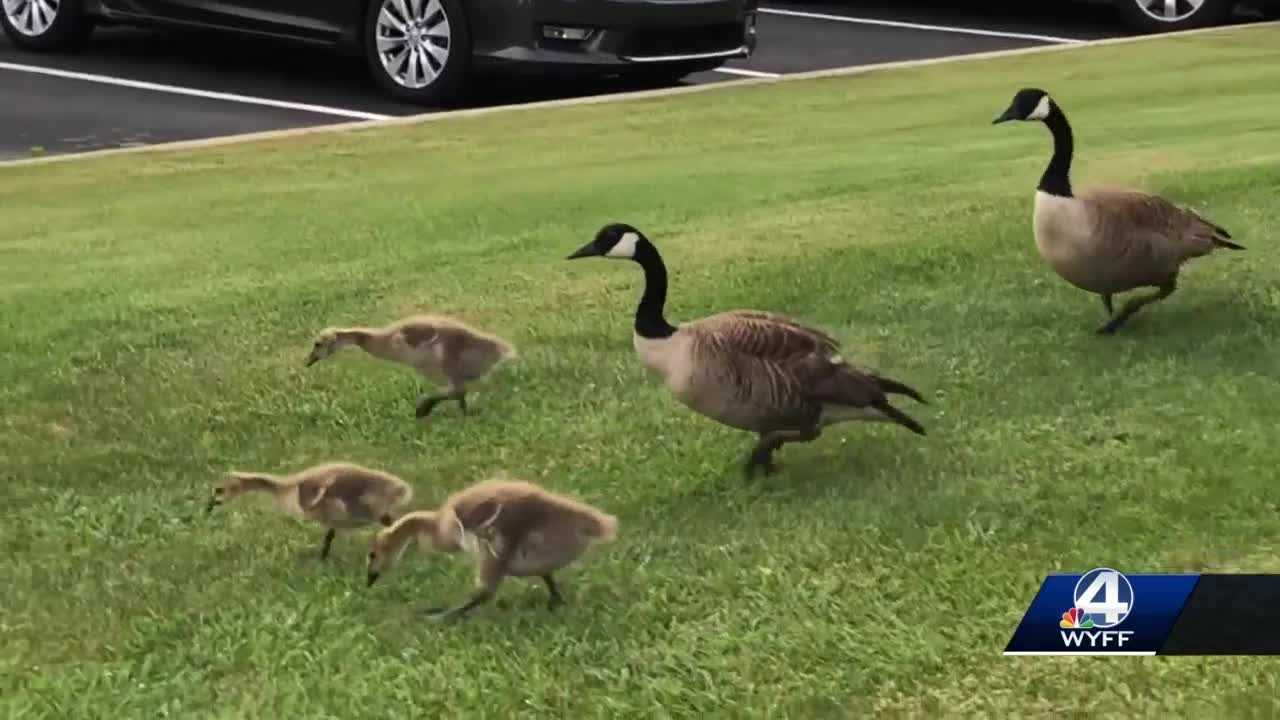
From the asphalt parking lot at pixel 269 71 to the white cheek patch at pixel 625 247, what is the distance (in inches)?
276

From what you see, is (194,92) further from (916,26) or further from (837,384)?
(837,384)

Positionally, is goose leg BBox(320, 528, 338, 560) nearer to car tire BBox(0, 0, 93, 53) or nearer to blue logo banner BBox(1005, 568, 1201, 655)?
blue logo banner BBox(1005, 568, 1201, 655)

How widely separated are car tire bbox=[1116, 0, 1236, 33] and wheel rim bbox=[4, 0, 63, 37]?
942cm

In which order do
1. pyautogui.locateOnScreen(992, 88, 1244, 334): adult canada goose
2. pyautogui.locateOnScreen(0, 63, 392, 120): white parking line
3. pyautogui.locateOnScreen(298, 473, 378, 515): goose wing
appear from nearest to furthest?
1. pyautogui.locateOnScreen(298, 473, 378, 515): goose wing
2. pyautogui.locateOnScreen(992, 88, 1244, 334): adult canada goose
3. pyautogui.locateOnScreen(0, 63, 392, 120): white parking line

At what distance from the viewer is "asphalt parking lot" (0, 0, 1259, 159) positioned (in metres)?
12.1

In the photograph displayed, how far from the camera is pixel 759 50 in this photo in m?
16.1

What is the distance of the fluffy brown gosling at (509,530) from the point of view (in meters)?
3.85

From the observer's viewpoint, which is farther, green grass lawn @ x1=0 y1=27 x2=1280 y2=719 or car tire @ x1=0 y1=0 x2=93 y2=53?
car tire @ x1=0 y1=0 x2=93 y2=53

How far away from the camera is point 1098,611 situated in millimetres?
4039

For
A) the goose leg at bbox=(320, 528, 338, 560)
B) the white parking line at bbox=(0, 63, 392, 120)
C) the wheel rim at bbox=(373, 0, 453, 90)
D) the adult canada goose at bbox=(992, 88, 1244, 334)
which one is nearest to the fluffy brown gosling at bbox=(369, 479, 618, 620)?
the goose leg at bbox=(320, 528, 338, 560)

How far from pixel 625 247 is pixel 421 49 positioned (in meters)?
8.44

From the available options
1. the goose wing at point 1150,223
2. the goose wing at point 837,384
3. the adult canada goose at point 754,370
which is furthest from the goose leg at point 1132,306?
the goose wing at point 837,384

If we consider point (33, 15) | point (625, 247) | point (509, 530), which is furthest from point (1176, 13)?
point (509, 530)

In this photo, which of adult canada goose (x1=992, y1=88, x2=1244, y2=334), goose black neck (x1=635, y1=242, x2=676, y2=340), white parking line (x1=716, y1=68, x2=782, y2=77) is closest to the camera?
goose black neck (x1=635, y1=242, x2=676, y2=340)
